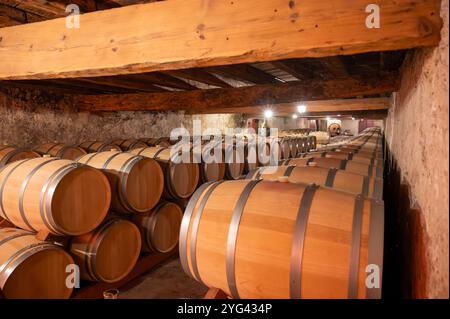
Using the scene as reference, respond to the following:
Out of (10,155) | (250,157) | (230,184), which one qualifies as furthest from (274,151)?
(10,155)

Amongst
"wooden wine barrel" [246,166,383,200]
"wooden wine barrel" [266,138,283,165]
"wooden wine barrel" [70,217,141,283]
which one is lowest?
"wooden wine barrel" [70,217,141,283]

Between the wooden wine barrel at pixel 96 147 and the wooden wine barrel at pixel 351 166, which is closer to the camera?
the wooden wine barrel at pixel 351 166

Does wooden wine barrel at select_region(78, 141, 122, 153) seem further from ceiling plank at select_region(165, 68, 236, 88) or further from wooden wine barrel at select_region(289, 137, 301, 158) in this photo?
wooden wine barrel at select_region(289, 137, 301, 158)

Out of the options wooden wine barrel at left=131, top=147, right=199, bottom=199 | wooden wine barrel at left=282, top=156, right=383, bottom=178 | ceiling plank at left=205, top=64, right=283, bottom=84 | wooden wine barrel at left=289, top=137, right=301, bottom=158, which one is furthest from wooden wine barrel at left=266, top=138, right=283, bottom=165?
wooden wine barrel at left=282, top=156, right=383, bottom=178

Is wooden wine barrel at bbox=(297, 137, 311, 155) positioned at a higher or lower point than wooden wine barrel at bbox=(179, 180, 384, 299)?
higher

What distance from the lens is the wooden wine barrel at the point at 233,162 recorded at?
5.44m

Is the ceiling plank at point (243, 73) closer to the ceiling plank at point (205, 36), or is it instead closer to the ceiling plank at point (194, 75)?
the ceiling plank at point (194, 75)

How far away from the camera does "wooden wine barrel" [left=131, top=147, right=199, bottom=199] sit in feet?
13.3

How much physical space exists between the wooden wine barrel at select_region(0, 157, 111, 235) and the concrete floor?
104 centimetres

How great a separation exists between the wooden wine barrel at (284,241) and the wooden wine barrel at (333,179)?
33 cm

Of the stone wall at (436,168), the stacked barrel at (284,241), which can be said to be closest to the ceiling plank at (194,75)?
the stacked barrel at (284,241)

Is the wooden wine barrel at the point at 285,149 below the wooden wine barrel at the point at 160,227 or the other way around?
the other way around

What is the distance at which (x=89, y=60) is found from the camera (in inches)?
100

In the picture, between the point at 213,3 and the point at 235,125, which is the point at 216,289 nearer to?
the point at 213,3
